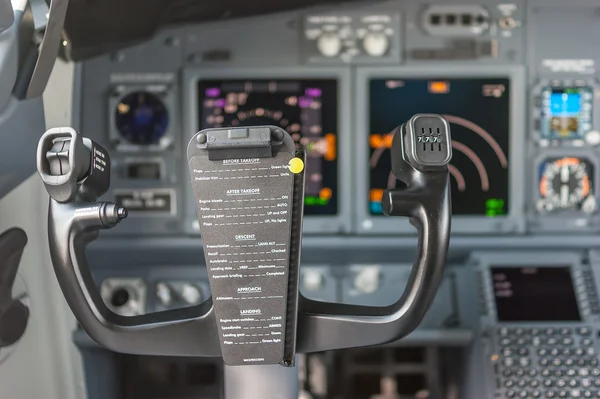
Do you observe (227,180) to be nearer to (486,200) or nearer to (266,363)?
(266,363)

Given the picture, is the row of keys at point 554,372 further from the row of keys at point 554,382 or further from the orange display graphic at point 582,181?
the orange display graphic at point 582,181

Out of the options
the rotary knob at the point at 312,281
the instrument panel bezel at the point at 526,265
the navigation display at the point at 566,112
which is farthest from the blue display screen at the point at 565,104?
the rotary knob at the point at 312,281

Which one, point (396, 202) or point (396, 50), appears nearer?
point (396, 202)

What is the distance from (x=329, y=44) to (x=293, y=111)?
241 mm

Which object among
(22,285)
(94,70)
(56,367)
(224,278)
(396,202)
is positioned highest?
(94,70)

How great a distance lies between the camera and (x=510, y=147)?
6.65ft

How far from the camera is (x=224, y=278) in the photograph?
1.02 meters

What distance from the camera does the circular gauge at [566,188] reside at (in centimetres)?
204

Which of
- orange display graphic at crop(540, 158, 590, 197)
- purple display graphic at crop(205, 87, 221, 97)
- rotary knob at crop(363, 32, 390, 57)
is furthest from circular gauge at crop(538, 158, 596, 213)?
purple display graphic at crop(205, 87, 221, 97)

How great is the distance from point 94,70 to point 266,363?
4.39ft

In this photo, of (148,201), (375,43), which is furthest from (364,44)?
(148,201)

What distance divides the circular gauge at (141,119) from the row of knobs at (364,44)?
0.55 metres

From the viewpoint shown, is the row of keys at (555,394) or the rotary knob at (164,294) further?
the rotary knob at (164,294)

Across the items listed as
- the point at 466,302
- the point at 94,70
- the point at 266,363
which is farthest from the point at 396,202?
the point at 94,70
